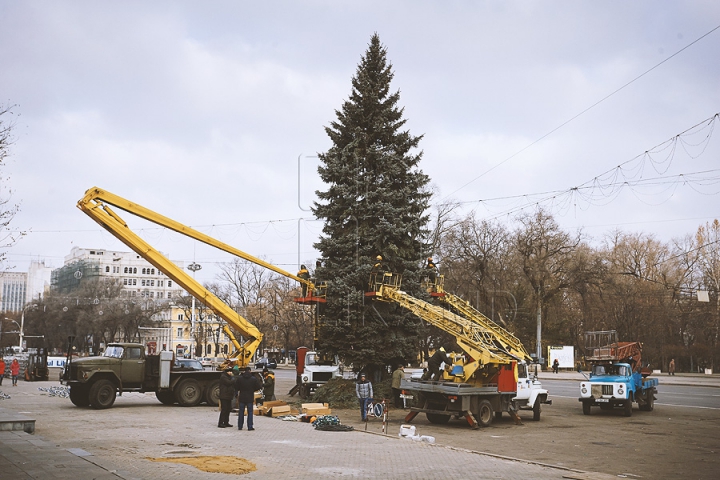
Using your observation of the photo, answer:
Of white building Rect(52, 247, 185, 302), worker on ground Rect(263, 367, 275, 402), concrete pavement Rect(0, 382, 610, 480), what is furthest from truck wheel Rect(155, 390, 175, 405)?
white building Rect(52, 247, 185, 302)

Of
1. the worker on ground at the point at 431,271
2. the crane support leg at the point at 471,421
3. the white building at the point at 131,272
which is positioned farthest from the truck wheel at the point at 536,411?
the white building at the point at 131,272

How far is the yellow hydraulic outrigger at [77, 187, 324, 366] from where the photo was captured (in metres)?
25.8

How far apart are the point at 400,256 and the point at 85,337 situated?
72.4 m

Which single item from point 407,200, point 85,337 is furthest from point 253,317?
point 407,200

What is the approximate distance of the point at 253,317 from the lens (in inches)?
3342

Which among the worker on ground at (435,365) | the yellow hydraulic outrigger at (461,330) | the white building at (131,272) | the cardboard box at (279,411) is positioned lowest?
the cardboard box at (279,411)

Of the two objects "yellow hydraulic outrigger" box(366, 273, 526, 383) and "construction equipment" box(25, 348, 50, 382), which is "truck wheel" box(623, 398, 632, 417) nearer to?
"yellow hydraulic outrigger" box(366, 273, 526, 383)

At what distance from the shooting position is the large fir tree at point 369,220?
28.5 m

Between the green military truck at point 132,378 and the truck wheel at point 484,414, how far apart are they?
11.2 metres

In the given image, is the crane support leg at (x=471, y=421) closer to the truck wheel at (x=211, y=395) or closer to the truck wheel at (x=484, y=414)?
the truck wheel at (x=484, y=414)

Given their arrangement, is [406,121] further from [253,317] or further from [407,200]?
[253,317]

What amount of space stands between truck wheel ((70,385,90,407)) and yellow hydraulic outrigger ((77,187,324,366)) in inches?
220

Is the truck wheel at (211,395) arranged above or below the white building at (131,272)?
below

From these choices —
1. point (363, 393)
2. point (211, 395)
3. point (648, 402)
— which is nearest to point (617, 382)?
point (648, 402)
